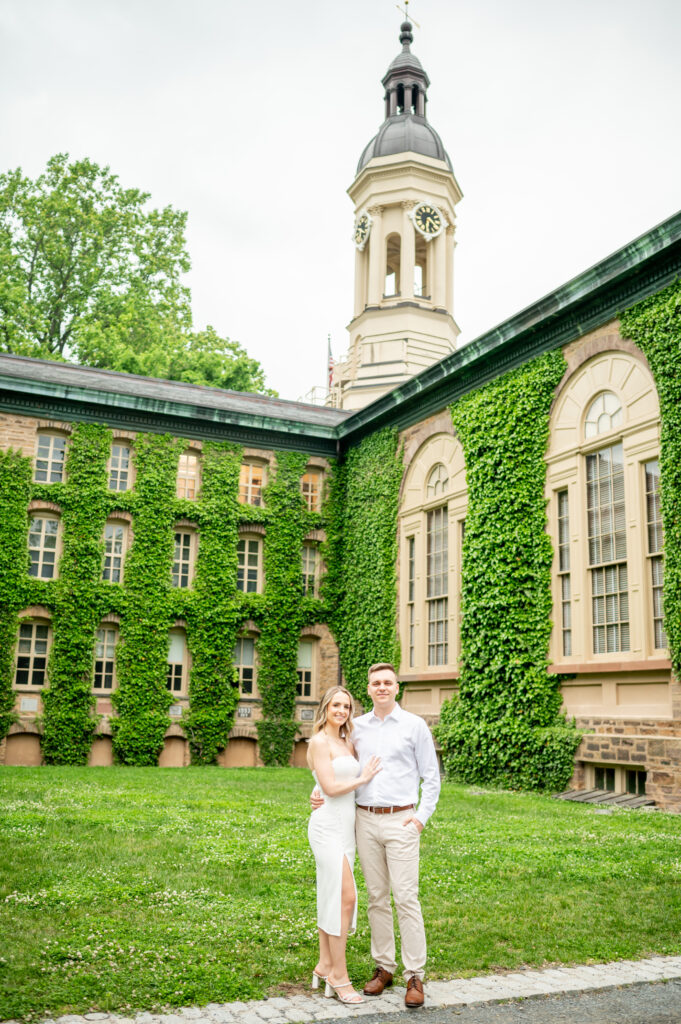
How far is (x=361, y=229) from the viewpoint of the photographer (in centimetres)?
3578

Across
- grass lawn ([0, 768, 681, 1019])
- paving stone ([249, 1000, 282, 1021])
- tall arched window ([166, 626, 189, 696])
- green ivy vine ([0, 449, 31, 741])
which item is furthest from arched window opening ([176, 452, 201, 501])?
paving stone ([249, 1000, 282, 1021])

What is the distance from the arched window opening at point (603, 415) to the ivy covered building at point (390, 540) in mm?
67

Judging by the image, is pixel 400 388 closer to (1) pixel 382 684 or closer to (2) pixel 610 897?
(2) pixel 610 897

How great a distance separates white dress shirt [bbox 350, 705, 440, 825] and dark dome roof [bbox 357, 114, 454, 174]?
32338 mm

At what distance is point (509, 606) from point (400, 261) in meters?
19.1

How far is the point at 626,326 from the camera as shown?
57.5 feet

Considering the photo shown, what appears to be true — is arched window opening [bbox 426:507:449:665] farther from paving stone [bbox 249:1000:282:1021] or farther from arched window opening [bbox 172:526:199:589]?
paving stone [bbox 249:1000:282:1021]

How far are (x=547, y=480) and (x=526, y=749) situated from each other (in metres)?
5.45

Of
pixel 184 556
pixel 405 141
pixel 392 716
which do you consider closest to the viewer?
pixel 392 716

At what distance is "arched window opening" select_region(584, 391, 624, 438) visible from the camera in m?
17.8

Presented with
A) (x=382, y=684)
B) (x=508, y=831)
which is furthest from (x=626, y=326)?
(x=382, y=684)

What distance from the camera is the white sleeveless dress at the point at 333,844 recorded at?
5.85 metres

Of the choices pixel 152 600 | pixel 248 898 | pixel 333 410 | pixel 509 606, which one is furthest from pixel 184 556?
pixel 248 898

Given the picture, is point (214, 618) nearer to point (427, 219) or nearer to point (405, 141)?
point (427, 219)
